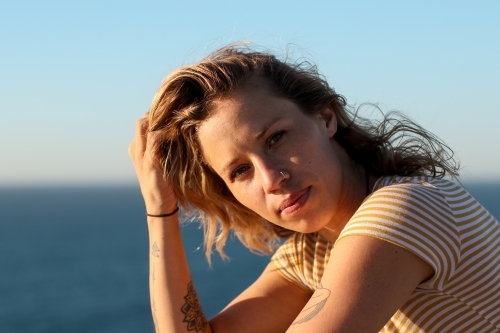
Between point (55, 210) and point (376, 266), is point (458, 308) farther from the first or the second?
point (55, 210)

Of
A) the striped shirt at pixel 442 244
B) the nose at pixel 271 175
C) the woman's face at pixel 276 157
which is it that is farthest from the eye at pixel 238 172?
the striped shirt at pixel 442 244

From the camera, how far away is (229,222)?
3.33 metres

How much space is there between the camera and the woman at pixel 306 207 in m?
2.09

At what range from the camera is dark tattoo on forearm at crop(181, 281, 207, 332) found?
10.3ft

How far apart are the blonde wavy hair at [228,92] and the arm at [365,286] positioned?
2.22 feet

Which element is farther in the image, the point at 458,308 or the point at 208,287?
the point at 208,287

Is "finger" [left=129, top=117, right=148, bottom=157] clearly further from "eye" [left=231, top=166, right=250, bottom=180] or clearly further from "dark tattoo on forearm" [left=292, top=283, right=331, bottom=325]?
"dark tattoo on forearm" [left=292, top=283, right=331, bottom=325]

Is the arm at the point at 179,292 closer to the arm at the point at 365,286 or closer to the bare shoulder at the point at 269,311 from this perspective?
the bare shoulder at the point at 269,311

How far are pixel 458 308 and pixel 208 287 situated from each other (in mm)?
56631

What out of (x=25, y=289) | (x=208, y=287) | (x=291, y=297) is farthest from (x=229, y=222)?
(x=25, y=289)

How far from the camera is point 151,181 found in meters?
3.21

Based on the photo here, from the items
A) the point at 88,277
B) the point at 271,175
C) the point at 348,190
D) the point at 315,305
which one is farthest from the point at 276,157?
the point at 88,277

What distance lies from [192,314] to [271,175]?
3.02 ft

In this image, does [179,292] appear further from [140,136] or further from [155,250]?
[140,136]
